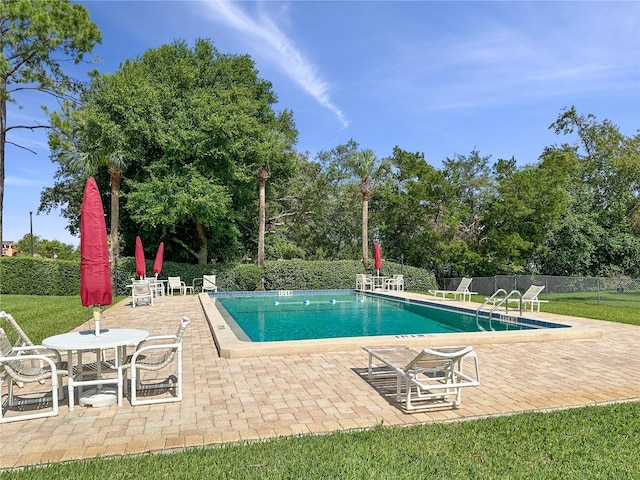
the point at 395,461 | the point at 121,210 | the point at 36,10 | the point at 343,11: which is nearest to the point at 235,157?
the point at 121,210

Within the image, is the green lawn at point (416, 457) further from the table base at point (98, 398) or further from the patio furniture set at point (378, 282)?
the patio furniture set at point (378, 282)

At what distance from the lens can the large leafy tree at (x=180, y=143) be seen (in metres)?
19.3

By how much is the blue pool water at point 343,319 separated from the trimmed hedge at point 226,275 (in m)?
2.95

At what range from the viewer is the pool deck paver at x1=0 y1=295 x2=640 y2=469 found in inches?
149

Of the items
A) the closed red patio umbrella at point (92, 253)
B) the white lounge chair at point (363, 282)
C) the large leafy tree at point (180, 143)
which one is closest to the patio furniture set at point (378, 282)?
the white lounge chair at point (363, 282)

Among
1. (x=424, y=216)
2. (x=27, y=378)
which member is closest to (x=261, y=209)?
(x=424, y=216)

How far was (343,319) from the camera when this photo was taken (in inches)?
515

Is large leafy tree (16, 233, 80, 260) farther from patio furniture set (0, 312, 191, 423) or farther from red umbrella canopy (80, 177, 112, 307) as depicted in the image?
red umbrella canopy (80, 177, 112, 307)

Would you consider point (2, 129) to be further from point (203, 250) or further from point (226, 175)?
point (226, 175)

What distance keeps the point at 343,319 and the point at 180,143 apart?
1132 centimetres

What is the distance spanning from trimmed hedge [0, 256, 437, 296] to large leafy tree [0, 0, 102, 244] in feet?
15.2

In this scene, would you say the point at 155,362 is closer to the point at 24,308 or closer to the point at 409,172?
the point at 24,308

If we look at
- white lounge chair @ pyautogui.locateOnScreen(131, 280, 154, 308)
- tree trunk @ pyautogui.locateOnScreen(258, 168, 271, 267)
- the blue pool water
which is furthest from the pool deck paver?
tree trunk @ pyautogui.locateOnScreen(258, 168, 271, 267)

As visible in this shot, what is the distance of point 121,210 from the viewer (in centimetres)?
2303
